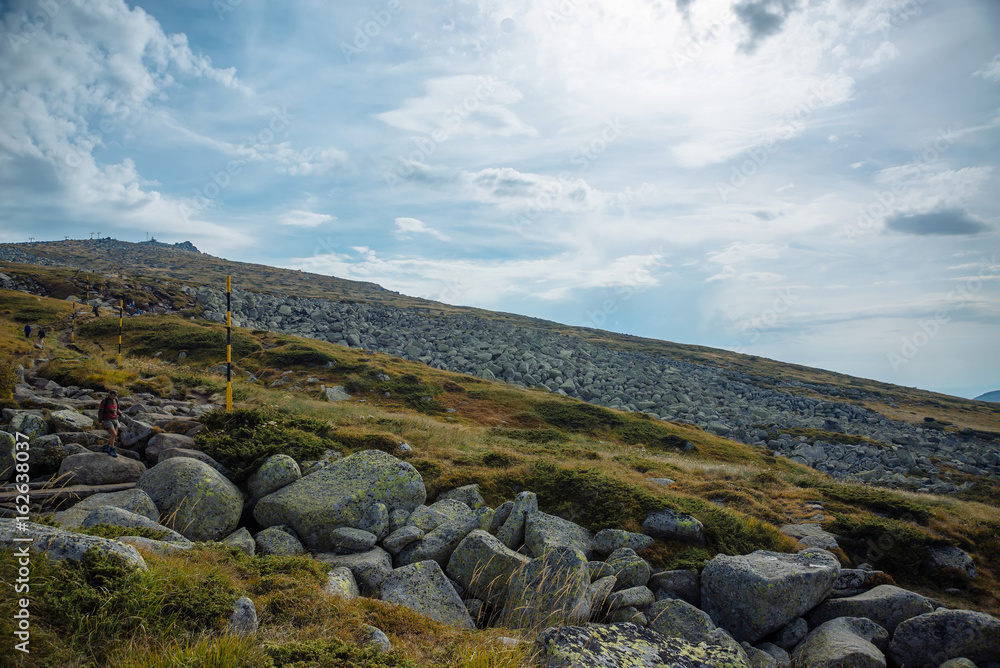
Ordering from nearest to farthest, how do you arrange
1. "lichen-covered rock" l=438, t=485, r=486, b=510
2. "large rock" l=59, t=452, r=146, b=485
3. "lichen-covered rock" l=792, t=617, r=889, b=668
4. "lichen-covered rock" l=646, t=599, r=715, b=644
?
"lichen-covered rock" l=792, t=617, r=889, b=668
"lichen-covered rock" l=646, t=599, r=715, b=644
"large rock" l=59, t=452, r=146, b=485
"lichen-covered rock" l=438, t=485, r=486, b=510

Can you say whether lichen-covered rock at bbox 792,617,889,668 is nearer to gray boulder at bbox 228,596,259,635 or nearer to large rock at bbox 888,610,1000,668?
large rock at bbox 888,610,1000,668

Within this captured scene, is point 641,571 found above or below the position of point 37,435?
below

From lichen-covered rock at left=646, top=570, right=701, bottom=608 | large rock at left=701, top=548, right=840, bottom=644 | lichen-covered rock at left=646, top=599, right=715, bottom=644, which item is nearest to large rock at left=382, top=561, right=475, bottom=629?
lichen-covered rock at left=646, top=599, right=715, bottom=644

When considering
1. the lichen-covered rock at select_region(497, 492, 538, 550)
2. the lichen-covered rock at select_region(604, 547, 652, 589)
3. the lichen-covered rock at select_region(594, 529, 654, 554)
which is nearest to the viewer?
the lichen-covered rock at select_region(604, 547, 652, 589)

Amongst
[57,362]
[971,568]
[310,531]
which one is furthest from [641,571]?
[57,362]

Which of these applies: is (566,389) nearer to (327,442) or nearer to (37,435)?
(327,442)

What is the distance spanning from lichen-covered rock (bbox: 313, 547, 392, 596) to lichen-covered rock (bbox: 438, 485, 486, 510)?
3.18 metres

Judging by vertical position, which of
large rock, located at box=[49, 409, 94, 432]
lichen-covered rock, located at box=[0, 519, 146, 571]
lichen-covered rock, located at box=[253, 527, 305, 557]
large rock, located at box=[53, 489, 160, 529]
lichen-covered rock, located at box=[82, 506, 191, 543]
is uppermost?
lichen-covered rock, located at box=[0, 519, 146, 571]

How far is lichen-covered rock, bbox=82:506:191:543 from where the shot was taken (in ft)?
26.0

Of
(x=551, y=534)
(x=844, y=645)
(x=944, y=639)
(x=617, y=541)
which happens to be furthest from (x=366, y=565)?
(x=944, y=639)

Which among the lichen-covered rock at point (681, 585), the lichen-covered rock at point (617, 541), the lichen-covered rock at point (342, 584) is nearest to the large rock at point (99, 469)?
the lichen-covered rock at point (342, 584)

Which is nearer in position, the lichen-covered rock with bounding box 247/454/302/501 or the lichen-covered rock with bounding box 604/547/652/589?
the lichen-covered rock with bounding box 604/547/652/589

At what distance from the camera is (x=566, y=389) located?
52156 millimetres

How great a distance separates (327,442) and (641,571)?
9.17 meters
